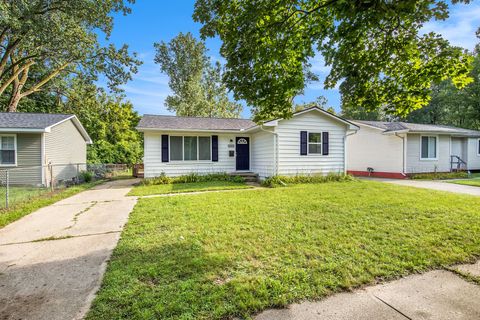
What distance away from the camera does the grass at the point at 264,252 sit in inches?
93.9

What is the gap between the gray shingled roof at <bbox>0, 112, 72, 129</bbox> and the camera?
35.1 ft

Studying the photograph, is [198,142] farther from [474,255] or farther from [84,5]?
[474,255]

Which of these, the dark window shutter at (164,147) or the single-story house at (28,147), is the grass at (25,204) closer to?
the single-story house at (28,147)

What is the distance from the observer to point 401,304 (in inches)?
92.1

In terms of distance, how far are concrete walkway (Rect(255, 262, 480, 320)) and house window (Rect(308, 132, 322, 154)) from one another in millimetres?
9393

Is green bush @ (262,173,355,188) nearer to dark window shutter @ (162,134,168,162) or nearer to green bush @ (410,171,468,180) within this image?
green bush @ (410,171,468,180)

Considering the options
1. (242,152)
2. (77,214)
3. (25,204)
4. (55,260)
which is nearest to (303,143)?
(242,152)

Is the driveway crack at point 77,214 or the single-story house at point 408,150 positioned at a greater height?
the single-story house at point 408,150

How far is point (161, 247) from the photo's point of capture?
369 centimetres

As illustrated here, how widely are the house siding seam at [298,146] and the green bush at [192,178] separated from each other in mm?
2513

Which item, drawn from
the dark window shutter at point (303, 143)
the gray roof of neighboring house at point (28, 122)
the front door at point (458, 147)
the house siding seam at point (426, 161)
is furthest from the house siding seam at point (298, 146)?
the gray roof of neighboring house at point (28, 122)

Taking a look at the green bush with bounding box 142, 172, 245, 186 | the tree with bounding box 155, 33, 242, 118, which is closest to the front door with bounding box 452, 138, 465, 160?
the green bush with bounding box 142, 172, 245, 186

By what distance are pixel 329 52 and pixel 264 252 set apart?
3.68 metres

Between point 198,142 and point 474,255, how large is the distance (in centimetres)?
1101
